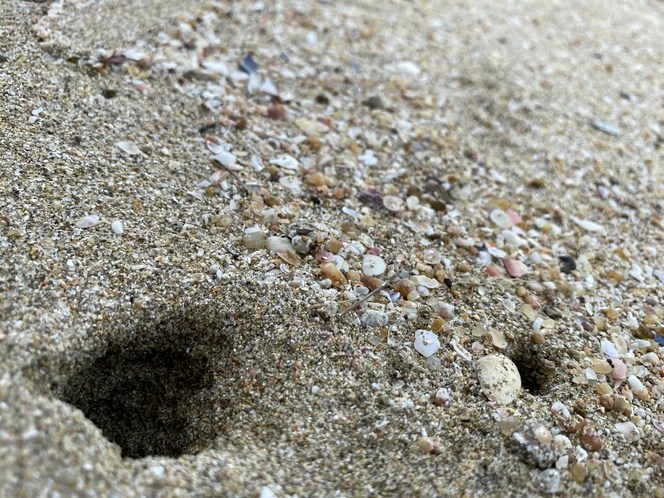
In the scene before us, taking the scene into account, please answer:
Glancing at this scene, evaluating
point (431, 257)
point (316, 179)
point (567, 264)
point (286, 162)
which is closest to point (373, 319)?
point (431, 257)

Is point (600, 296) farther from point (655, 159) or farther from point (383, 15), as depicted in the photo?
point (383, 15)

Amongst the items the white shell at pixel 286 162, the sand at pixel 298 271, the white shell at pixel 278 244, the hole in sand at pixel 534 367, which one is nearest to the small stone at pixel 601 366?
the sand at pixel 298 271

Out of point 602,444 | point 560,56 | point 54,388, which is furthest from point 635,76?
point 54,388

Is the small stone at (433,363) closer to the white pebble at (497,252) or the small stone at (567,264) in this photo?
the white pebble at (497,252)

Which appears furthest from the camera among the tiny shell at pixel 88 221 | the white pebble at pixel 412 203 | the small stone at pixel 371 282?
the white pebble at pixel 412 203

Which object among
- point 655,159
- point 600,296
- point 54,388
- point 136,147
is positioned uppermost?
point 655,159

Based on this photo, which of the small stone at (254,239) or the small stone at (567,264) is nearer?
the small stone at (254,239)

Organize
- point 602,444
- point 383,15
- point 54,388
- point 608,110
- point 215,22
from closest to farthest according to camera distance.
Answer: point 54,388
point 602,444
point 215,22
point 608,110
point 383,15
